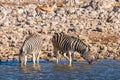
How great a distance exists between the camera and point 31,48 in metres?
20.6

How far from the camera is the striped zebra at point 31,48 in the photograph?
20219mm

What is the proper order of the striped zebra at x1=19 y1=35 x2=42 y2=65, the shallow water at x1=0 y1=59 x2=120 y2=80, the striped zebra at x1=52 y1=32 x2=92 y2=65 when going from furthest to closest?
the striped zebra at x1=52 y1=32 x2=92 y2=65 → the striped zebra at x1=19 y1=35 x2=42 y2=65 → the shallow water at x1=0 y1=59 x2=120 y2=80

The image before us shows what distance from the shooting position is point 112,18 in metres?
28.2

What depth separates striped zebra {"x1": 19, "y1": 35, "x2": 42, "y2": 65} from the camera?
20.2 meters

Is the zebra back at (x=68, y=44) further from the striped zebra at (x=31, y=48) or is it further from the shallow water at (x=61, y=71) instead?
the striped zebra at (x=31, y=48)

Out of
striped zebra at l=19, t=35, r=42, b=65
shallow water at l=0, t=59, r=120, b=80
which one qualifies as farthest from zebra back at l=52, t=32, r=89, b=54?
striped zebra at l=19, t=35, r=42, b=65

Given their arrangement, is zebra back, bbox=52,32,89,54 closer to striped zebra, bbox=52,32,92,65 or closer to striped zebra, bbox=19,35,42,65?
striped zebra, bbox=52,32,92,65

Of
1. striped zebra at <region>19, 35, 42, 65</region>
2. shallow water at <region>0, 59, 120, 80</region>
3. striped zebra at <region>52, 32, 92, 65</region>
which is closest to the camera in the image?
shallow water at <region>0, 59, 120, 80</region>

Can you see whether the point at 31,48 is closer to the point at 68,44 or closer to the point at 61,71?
the point at 68,44

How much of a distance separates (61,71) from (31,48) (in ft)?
7.22

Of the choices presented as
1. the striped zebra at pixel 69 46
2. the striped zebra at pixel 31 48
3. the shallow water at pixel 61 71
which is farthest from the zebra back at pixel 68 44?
the striped zebra at pixel 31 48

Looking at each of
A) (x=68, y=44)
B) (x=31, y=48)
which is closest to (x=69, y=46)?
(x=68, y=44)

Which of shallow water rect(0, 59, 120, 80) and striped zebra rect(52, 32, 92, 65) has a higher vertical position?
striped zebra rect(52, 32, 92, 65)

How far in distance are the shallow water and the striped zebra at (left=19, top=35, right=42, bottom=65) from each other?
276mm
